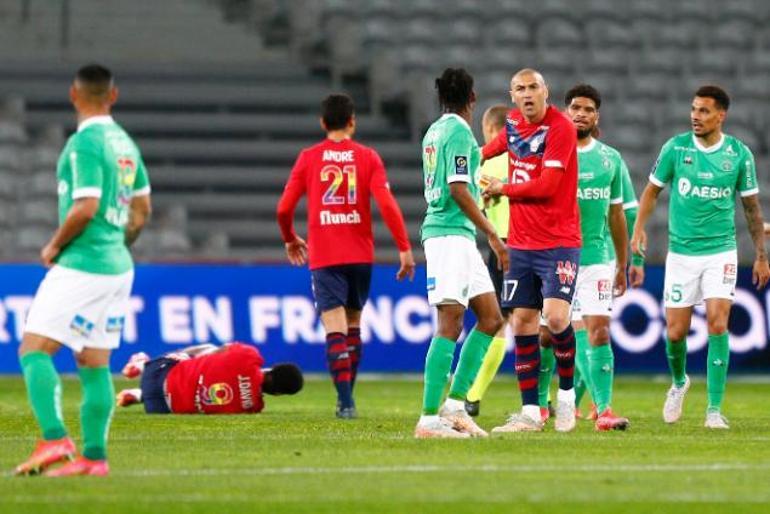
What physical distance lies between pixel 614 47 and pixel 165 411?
45.4ft

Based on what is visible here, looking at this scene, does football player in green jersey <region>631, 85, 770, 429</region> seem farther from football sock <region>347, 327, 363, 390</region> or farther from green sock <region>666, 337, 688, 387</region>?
football sock <region>347, 327, 363, 390</region>

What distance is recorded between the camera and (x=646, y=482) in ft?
27.5

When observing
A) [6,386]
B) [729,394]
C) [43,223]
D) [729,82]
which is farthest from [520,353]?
[729,82]

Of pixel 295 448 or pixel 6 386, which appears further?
pixel 6 386

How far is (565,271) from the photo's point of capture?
1149 cm

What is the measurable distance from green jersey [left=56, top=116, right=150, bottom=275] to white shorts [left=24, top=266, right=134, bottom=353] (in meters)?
0.05

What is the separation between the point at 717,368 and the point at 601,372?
30.8 inches

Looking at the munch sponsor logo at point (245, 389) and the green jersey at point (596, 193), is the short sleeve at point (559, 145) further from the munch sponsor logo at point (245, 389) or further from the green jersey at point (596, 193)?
the munch sponsor logo at point (245, 389)

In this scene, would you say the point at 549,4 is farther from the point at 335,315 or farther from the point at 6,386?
the point at 335,315

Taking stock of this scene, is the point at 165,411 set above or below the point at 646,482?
below

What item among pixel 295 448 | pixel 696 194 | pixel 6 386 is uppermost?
pixel 696 194

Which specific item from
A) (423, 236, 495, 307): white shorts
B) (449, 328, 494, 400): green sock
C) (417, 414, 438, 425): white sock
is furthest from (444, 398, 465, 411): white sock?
(423, 236, 495, 307): white shorts

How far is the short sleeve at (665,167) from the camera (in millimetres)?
12719

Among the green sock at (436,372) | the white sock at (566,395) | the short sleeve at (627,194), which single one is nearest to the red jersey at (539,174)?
the white sock at (566,395)
